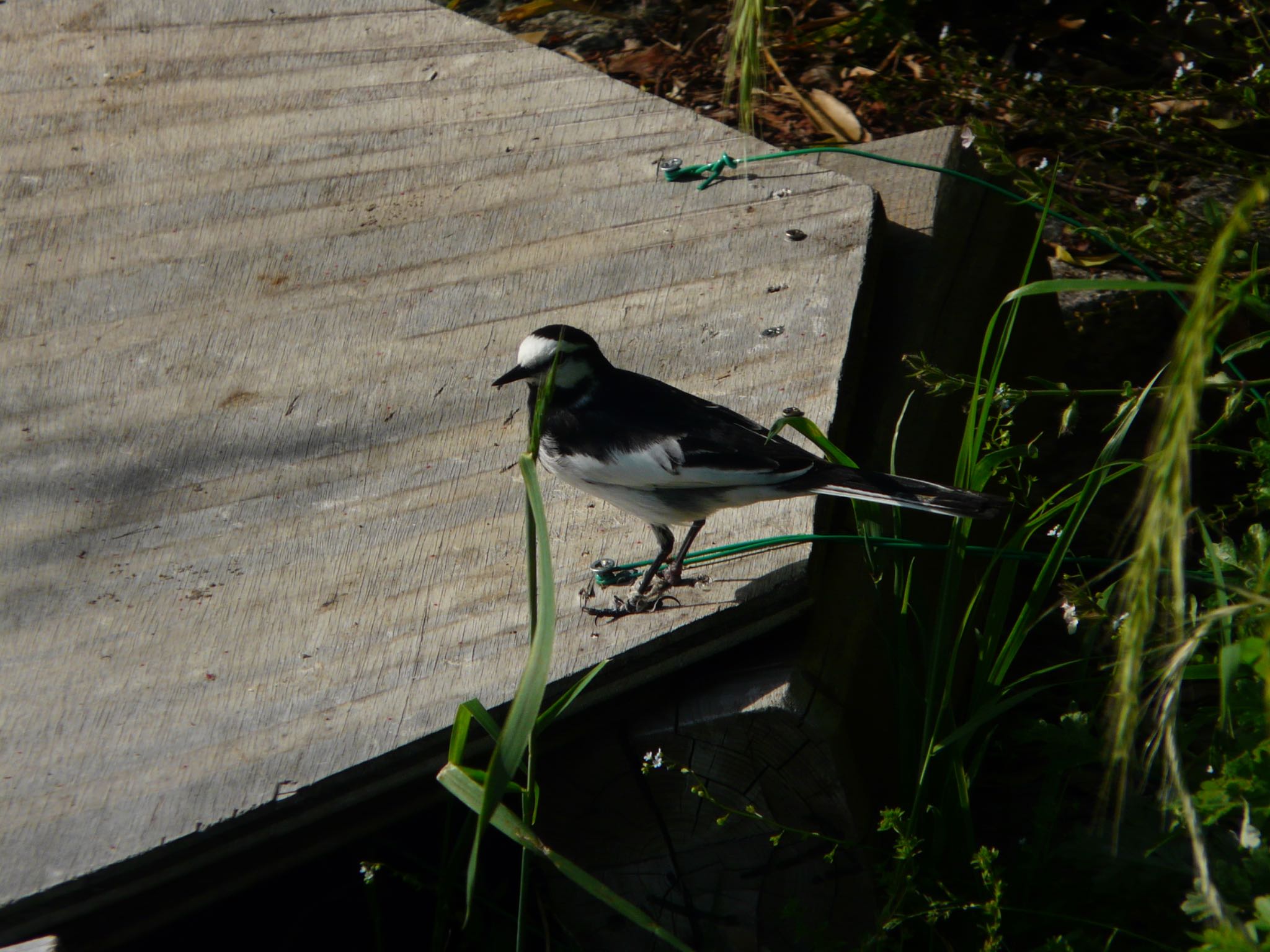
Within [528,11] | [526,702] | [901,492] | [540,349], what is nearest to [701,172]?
[540,349]

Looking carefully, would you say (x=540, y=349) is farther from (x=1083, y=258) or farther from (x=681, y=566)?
(x=1083, y=258)

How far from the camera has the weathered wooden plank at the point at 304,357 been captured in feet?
7.03

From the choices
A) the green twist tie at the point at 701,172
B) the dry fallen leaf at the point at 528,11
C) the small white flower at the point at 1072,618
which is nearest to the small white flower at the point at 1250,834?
the small white flower at the point at 1072,618

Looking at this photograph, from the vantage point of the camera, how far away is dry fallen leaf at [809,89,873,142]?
4520 mm

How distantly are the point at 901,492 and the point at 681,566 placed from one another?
471 millimetres

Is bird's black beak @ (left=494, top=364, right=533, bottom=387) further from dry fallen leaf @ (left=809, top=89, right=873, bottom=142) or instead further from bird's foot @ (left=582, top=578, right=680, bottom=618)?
dry fallen leaf @ (left=809, top=89, right=873, bottom=142)

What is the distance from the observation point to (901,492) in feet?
7.29

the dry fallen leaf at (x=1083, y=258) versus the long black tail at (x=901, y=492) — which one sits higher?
the long black tail at (x=901, y=492)

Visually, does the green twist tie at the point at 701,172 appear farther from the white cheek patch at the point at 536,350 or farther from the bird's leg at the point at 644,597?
the bird's leg at the point at 644,597

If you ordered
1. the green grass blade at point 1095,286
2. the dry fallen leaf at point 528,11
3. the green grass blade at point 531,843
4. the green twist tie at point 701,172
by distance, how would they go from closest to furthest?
the green grass blade at point 531,843, the green grass blade at point 1095,286, the green twist tie at point 701,172, the dry fallen leaf at point 528,11

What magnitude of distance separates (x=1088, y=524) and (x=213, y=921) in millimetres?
2580

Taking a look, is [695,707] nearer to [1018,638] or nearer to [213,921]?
[1018,638]

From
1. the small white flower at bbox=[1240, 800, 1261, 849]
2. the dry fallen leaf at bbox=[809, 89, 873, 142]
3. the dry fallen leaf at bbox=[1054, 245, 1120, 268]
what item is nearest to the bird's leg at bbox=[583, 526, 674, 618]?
the small white flower at bbox=[1240, 800, 1261, 849]

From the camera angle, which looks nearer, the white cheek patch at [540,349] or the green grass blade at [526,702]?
the green grass blade at [526,702]
